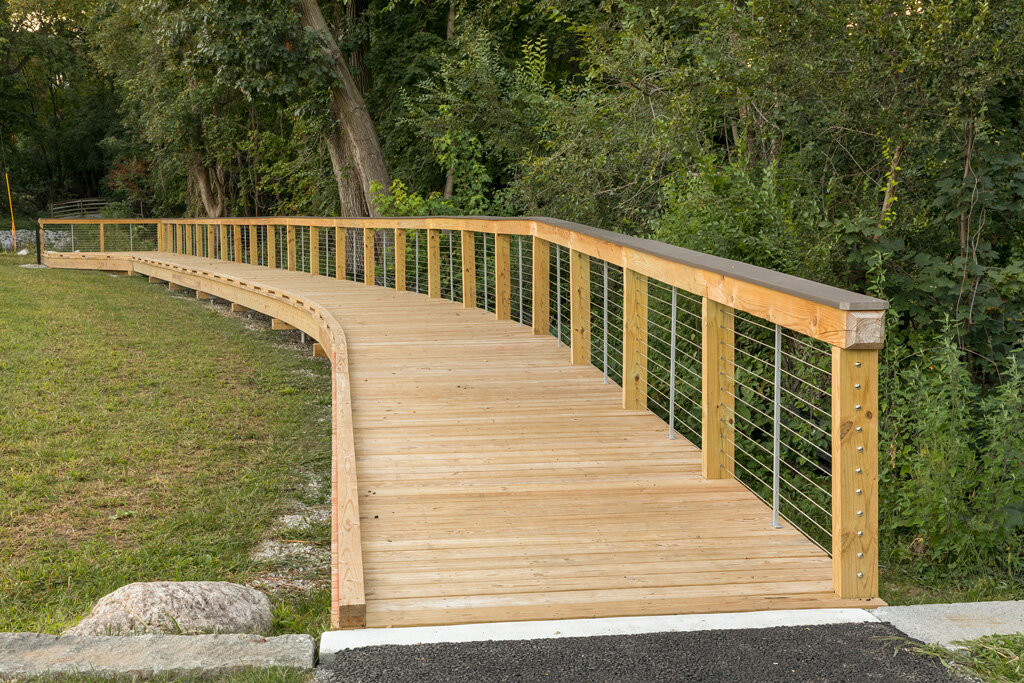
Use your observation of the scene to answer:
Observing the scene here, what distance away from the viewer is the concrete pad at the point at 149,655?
3.03m

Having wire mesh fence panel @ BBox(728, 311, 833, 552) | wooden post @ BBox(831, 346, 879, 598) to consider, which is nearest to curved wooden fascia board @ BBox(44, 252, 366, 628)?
wooden post @ BBox(831, 346, 879, 598)

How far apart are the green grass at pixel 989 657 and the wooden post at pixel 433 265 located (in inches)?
367

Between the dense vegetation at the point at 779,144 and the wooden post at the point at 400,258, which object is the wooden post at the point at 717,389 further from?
the wooden post at the point at 400,258

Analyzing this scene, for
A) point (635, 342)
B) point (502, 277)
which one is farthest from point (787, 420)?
point (502, 277)

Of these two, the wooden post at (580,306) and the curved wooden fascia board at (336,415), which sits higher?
the wooden post at (580,306)

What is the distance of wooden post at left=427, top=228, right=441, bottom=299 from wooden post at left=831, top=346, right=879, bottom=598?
8705 millimetres

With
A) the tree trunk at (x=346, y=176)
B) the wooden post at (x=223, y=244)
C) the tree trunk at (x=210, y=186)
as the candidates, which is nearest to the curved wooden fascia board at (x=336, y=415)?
the wooden post at (x=223, y=244)

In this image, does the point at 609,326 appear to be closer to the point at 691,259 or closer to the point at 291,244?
Answer: the point at 691,259

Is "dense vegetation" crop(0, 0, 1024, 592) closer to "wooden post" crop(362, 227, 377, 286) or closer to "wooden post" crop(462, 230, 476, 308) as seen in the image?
"wooden post" crop(462, 230, 476, 308)

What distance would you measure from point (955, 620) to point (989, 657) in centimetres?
31

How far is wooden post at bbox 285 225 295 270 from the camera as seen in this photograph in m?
17.5

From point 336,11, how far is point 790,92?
13.8m

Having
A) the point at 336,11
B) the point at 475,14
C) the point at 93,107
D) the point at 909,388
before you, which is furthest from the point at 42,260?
the point at 909,388

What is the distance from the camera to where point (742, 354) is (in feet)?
26.7
